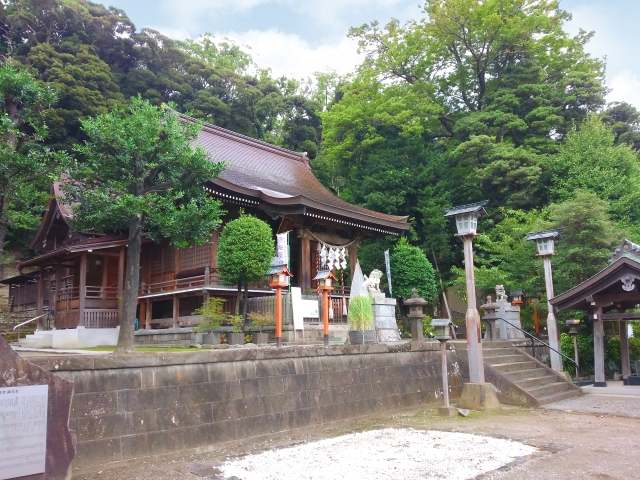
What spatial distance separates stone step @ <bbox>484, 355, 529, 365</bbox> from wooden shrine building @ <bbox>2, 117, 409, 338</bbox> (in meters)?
6.93

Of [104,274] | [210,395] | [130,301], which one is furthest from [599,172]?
[104,274]

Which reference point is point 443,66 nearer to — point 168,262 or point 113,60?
point 168,262

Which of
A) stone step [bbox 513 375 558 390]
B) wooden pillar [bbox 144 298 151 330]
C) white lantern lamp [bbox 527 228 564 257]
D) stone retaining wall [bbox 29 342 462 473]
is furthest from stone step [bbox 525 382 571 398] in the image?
Result: wooden pillar [bbox 144 298 151 330]

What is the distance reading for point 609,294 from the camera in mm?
12078

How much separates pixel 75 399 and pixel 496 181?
21276 millimetres

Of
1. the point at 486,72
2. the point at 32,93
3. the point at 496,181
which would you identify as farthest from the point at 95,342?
the point at 486,72

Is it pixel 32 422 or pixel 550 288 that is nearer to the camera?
pixel 32 422

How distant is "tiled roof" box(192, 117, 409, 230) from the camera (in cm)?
1629

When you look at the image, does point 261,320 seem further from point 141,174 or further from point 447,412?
point 447,412

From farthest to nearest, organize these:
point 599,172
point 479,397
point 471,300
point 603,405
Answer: point 599,172, point 603,405, point 471,300, point 479,397

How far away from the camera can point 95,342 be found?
52.9 ft

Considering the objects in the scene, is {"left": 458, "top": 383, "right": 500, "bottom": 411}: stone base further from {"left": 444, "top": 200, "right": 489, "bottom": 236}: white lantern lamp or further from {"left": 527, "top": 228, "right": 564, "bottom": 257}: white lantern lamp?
{"left": 527, "top": 228, "right": 564, "bottom": 257}: white lantern lamp

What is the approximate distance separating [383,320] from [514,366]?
3.32m

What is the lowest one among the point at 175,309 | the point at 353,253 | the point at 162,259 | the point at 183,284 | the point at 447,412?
the point at 447,412
